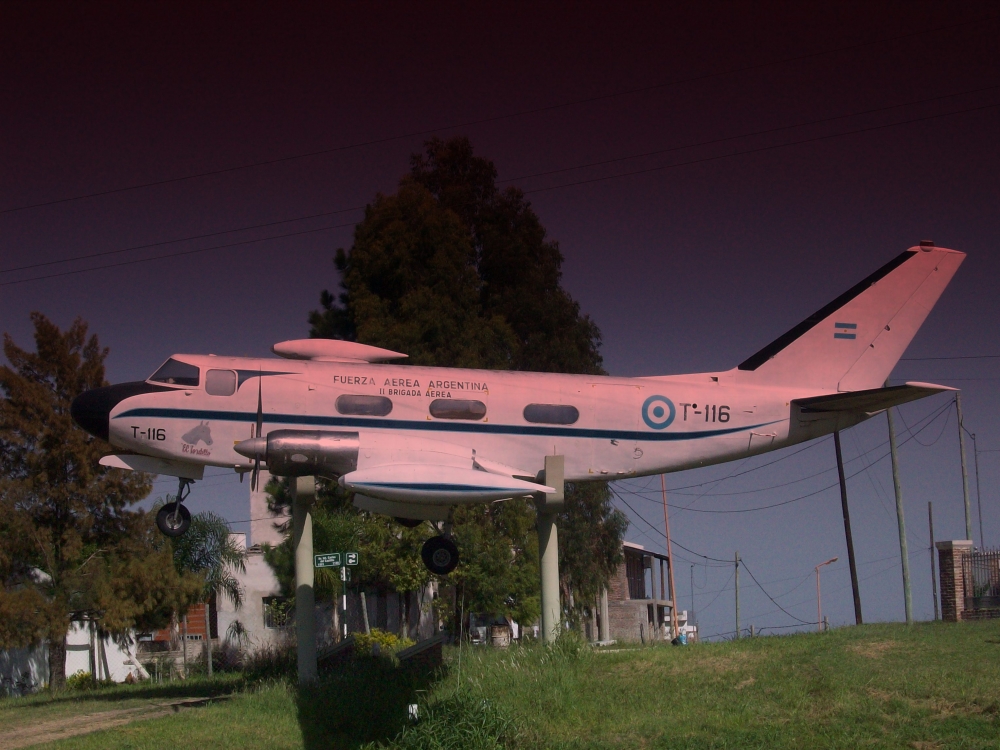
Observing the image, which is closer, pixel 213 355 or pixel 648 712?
pixel 648 712

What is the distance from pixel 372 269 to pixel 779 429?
2175 centimetres

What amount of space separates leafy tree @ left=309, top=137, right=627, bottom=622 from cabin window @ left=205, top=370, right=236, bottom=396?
1627 cm

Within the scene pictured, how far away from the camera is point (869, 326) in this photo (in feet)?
78.0

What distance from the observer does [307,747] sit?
19906 millimetres

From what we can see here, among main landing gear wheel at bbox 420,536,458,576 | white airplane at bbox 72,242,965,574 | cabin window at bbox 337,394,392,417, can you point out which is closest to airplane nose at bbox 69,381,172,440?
white airplane at bbox 72,242,965,574

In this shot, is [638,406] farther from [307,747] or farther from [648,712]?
[307,747]

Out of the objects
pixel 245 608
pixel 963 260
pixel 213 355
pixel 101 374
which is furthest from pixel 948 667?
pixel 245 608

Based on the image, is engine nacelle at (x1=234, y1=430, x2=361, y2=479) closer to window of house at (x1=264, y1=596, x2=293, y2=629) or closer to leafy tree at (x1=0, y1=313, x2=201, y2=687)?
leafy tree at (x1=0, y1=313, x2=201, y2=687)

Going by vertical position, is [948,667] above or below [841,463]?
below

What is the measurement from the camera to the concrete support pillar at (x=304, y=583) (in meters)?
23.4

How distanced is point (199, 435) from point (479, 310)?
2216cm

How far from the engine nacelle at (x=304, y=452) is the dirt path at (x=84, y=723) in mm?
7538

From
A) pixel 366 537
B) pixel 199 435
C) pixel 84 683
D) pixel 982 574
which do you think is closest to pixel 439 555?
pixel 199 435

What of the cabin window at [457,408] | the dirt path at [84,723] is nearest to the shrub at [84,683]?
the dirt path at [84,723]
